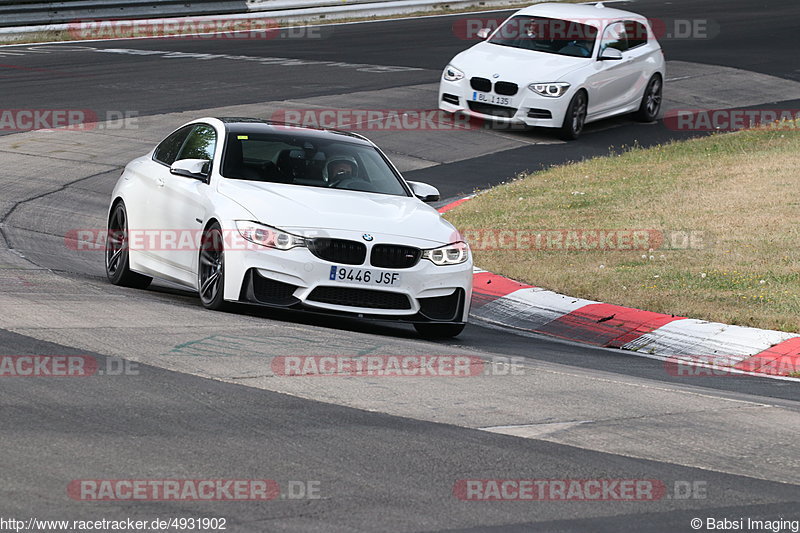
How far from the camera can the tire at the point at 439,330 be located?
9969 mm

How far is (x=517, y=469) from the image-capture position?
6023 millimetres

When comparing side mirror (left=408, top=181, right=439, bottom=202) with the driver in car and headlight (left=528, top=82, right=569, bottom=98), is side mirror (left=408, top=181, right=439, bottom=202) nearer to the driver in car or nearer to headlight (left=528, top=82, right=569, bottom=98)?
the driver in car

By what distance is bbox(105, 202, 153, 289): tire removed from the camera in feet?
36.1

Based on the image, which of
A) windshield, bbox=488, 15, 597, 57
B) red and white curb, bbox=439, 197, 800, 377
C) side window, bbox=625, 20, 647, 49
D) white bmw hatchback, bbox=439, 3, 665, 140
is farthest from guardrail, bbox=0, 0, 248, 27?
red and white curb, bbox=439, 197, 800, 377

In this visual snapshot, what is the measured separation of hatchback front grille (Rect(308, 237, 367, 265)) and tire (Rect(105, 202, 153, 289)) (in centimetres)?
239

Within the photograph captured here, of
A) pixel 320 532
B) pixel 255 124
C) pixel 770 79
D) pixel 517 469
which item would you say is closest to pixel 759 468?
pixel 517 469

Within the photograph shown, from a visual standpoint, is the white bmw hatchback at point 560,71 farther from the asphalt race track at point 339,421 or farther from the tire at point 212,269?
the tire at point 212,269

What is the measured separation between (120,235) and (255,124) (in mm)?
1545

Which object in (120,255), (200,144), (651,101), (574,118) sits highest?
(200,144)

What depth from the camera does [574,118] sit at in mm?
20281

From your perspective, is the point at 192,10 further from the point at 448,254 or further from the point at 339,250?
the point at 339,250

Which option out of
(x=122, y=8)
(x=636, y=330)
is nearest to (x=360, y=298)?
(x=636, y=330)

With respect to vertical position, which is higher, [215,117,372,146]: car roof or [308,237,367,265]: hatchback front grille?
[215,117,372,146]: car roof

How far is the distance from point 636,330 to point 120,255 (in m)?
4.41
